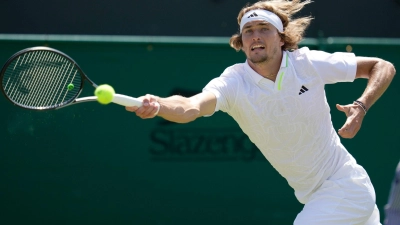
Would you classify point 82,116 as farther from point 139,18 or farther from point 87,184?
point 139,18

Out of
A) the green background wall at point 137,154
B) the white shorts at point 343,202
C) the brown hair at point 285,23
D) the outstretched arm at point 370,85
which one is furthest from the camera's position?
the green background wall at point 137,154

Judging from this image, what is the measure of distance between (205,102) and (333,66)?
2.73ft

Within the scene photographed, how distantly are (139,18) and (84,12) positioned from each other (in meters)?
0.47

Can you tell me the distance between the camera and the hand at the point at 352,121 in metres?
3.82

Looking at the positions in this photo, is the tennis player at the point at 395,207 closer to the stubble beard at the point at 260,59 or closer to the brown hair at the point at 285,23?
the stubble beard at the point at 260,59

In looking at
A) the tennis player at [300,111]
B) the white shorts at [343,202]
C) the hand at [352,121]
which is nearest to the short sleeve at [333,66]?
the tennis player at [300,111]

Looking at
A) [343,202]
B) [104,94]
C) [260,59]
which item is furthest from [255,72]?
[104,94]

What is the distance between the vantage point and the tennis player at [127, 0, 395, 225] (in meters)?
4.16

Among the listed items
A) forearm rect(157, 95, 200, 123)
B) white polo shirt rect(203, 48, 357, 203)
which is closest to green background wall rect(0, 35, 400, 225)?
white polo shirt rect(203, 48, 357, 203)

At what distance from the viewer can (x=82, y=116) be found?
6.08 metres

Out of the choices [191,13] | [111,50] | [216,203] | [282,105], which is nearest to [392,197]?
[282,105]

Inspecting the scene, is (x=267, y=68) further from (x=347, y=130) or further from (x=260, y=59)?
(x=347, y=130)

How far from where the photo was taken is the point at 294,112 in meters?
4.20

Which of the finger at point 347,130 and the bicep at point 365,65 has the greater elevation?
the bicep at point 365,65
